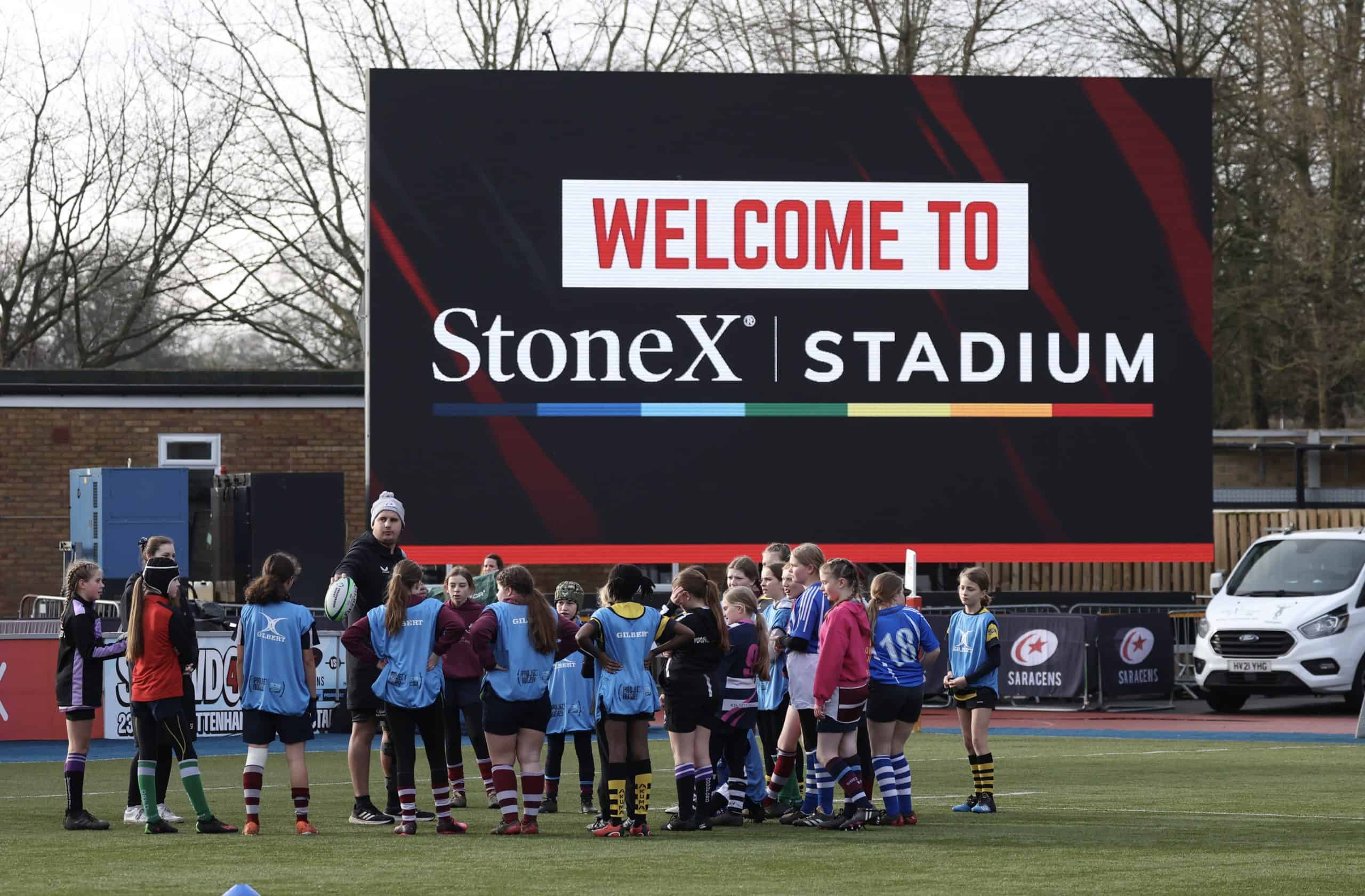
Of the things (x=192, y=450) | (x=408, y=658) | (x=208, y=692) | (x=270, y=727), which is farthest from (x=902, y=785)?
(x=192, y=450)

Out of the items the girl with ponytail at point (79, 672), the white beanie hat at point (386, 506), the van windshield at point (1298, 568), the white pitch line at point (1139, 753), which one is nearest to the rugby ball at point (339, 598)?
the white beanie hat at point (386, 506)

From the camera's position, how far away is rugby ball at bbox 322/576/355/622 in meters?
10.9

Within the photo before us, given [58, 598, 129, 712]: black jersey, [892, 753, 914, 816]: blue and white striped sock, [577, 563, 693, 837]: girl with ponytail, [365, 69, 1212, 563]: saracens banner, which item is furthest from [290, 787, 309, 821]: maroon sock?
[365, 69, 1212, 563]: saracens banner

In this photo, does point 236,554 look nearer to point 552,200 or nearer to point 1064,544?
point 552,200

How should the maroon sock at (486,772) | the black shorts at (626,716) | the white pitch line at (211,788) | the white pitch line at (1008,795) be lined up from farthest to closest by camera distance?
the white pitch line at (211,788) → the white pitch line at (1008,795) → the maroon sock at (486,772) → the black shorts at (626,716)

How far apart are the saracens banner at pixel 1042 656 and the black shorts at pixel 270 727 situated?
12.3 meters

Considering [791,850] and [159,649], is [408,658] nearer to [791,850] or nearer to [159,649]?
[159,649]

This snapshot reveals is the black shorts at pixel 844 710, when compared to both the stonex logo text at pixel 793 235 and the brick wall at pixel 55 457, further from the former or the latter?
the brick wall at pixel 55 457

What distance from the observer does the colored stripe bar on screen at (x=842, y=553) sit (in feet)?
62.5

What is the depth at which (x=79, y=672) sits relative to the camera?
1150cm

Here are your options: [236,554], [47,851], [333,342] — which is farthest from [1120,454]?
[333,342]

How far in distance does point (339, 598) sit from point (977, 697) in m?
3.95

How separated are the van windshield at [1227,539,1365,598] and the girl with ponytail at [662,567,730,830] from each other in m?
12.5

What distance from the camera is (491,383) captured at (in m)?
19.3
